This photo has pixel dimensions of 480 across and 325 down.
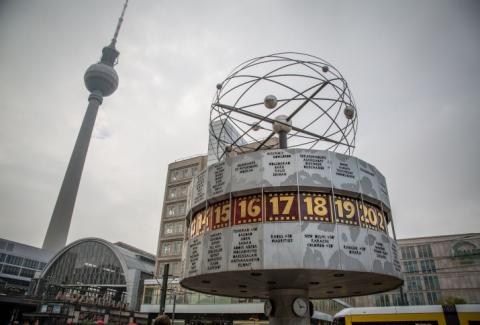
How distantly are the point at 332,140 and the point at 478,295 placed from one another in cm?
9434

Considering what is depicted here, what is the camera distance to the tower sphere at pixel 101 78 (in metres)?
167

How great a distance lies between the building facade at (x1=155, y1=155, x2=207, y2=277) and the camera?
64.2 m

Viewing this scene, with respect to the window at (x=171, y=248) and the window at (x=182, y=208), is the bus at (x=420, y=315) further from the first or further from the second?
the window at (x=182, y=208)

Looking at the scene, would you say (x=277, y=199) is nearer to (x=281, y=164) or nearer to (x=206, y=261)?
(x=281, y=164)

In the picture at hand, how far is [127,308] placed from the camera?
2162 inches

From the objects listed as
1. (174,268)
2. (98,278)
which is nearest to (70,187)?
(98,278)

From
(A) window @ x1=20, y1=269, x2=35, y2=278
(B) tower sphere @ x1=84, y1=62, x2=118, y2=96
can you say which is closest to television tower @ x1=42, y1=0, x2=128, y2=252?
(B) tower sphere @ x1=84, y1=62, x2=118, y2=96

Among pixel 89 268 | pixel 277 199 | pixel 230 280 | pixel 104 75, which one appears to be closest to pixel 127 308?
pixel 89 268

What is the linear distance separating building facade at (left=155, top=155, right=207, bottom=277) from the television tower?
10263 centimetres

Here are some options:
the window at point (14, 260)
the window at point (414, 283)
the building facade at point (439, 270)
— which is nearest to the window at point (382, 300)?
the building facade at point (439, 270)

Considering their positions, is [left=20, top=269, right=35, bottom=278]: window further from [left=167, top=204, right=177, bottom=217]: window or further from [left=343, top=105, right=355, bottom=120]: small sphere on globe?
[left=343, top=105, right=355, bottom=120]: small sphere on globe

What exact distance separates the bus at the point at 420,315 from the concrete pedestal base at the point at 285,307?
18.9 metres

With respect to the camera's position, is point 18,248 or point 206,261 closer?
point 206,261

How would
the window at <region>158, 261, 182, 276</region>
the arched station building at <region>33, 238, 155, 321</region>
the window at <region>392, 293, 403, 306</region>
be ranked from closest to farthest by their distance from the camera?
the arched station building at <region>33, 238, 155, 321</region>
the window at <region>158, 261, 182, 276</region>
the window at <region>392, 293, 403, 306</region>
